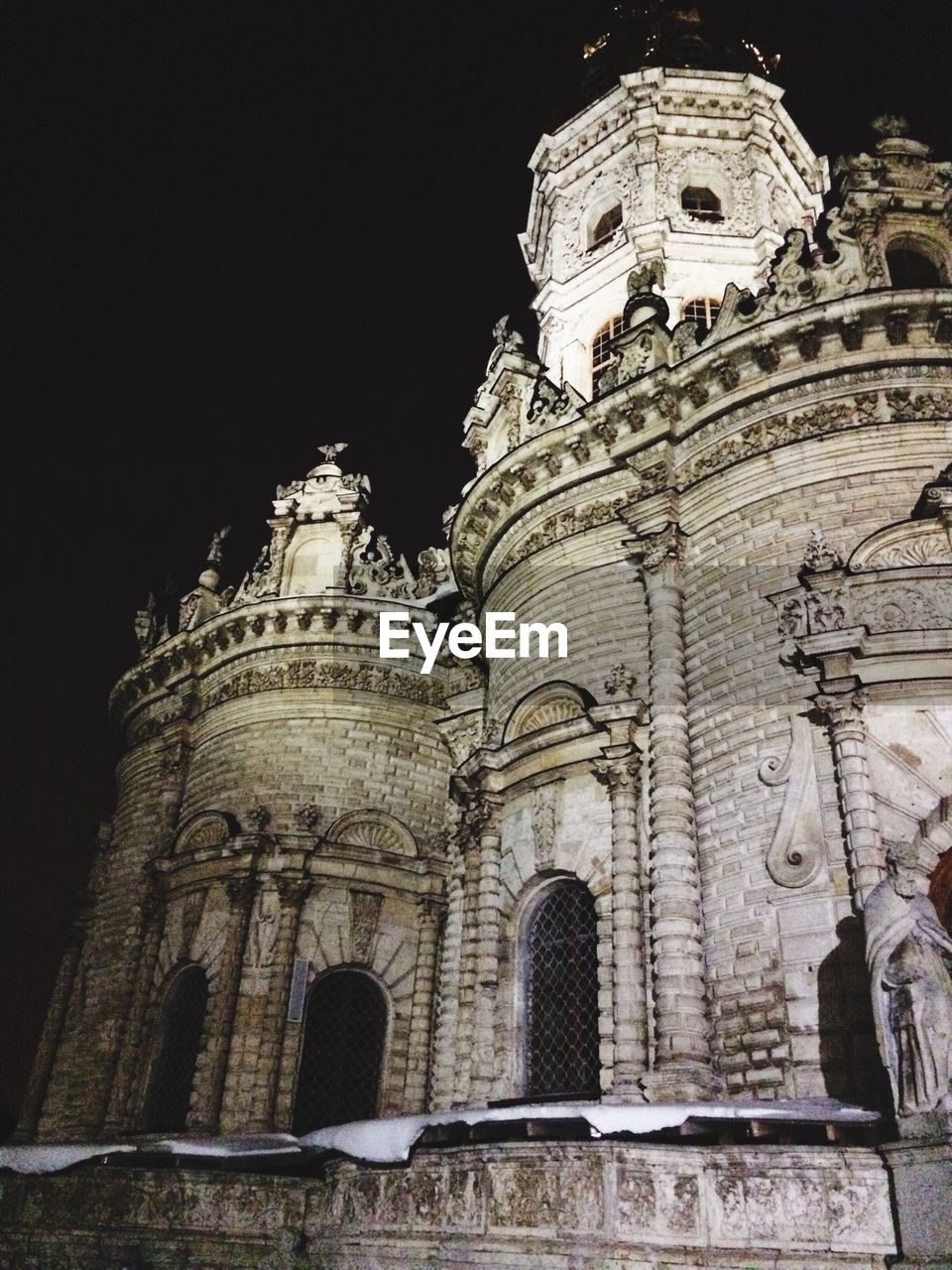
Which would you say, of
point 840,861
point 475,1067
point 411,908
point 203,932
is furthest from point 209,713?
point 840,861

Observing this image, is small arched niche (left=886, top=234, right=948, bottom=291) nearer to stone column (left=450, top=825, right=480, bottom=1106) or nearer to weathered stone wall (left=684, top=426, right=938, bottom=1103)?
weathered stone wall (left=684, top=426, right=938, bottom=1103)

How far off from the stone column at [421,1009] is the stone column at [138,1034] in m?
5.62

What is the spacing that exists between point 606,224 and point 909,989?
21115 millimetres

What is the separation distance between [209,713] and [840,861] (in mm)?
16604

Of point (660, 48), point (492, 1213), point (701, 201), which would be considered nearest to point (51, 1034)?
point (492, 1213)

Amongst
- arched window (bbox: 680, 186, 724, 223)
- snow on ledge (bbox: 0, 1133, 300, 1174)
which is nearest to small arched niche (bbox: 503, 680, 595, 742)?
snow on ledge (bbox: 0, 1133, 300, 1174)

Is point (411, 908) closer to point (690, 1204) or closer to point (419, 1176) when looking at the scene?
point (419, 1176)

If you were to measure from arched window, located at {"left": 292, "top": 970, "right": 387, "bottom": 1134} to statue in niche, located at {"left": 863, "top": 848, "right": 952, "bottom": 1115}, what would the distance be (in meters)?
13.3

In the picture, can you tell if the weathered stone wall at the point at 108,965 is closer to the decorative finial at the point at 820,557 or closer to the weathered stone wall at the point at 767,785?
the weathered stone wall at the point at 767,785

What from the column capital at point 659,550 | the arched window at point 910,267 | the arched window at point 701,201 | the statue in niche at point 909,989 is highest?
the arched window at point 701,201

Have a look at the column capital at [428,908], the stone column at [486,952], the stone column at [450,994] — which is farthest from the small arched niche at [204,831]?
the stone column at [486,952]

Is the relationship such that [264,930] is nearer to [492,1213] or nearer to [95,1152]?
[95,1152]

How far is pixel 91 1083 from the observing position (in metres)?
21.8

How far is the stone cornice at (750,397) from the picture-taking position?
14031 millimetres
